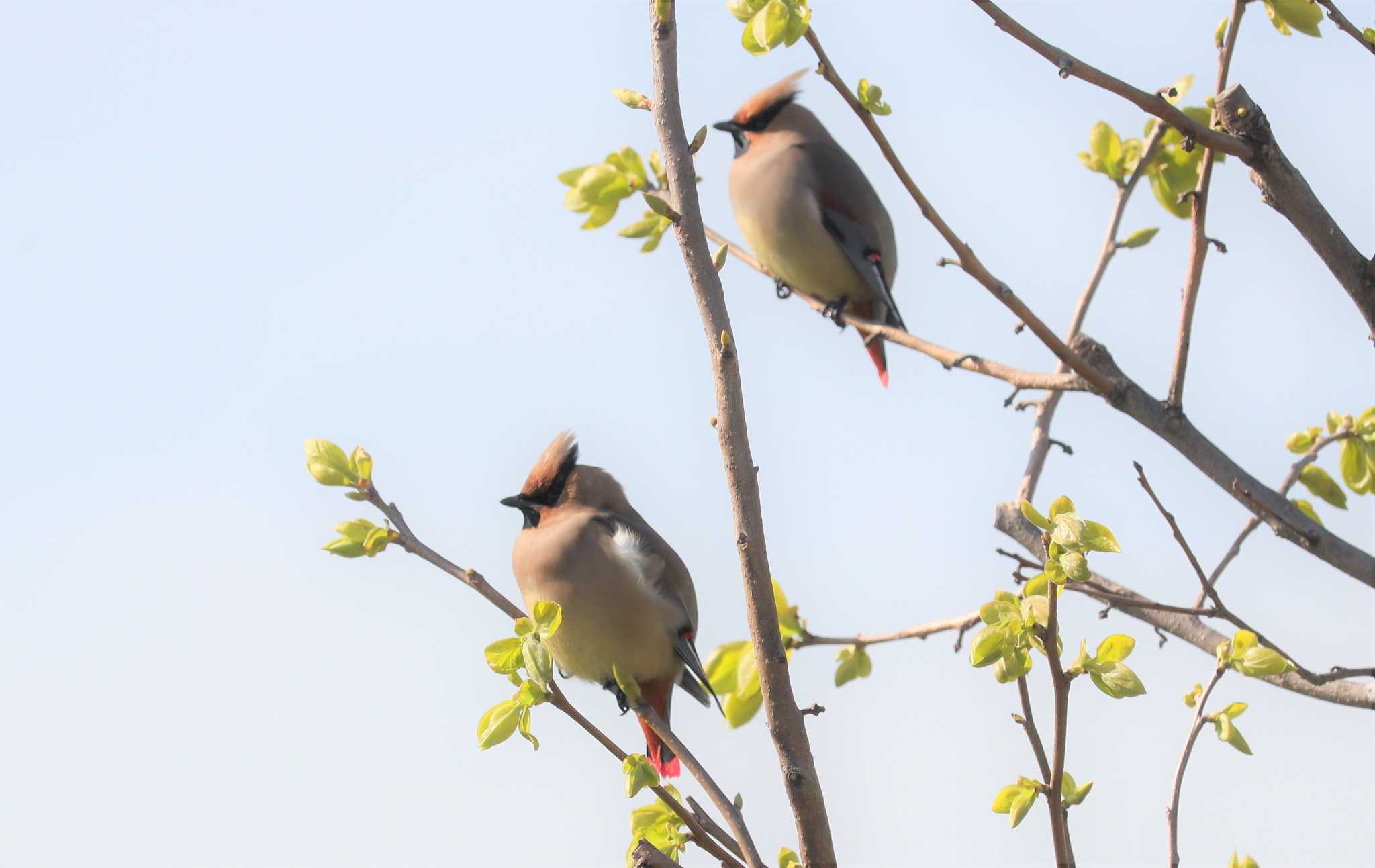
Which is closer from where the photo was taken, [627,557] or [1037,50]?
[1037,50]

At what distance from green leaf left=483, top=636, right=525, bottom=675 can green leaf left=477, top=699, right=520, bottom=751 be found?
56 mm

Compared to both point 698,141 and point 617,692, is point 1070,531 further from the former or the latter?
point 617,692

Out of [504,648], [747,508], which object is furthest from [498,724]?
[747,508]

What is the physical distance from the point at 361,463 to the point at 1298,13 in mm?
1696

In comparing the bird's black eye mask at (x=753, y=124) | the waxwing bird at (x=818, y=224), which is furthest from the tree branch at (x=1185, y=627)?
the bird's black eye mask at (x=753, y=124)

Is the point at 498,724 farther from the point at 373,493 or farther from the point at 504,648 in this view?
the point at 373,493

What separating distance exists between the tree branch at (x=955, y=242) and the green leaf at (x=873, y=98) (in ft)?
0.59

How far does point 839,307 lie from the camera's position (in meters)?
4.93

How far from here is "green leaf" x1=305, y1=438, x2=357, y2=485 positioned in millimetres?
2381

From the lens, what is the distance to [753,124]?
210 inches

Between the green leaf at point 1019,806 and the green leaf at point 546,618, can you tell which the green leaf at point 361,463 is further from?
the green leaf at point 1019,806

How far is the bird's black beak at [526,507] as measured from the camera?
3.88 m

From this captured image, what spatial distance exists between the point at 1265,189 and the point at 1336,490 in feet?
2.74

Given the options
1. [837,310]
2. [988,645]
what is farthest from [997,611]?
[837,310]
